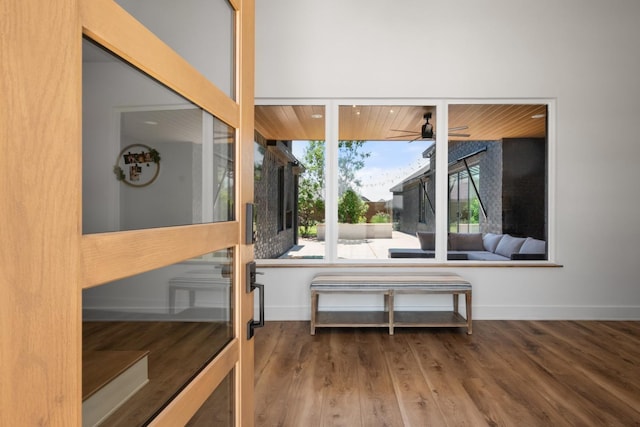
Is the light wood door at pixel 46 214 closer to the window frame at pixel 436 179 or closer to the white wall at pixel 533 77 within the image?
the window frame at pixel 436 179

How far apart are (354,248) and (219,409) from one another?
3.15 metres

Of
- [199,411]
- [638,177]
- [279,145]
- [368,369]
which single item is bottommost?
[368,369]

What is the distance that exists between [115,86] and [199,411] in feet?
2.50

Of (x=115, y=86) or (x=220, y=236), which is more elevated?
(x=115, y=86)

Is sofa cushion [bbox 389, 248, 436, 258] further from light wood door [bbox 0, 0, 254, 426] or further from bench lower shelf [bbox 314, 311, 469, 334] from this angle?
light wood door [bbox 0, 0, 254, 426]

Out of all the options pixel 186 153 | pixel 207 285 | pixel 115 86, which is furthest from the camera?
pixel 207 285

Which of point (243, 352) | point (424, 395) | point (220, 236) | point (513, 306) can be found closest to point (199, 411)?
point (243, 352)

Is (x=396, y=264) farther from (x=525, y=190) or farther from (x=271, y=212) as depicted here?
(x=525, y=190)

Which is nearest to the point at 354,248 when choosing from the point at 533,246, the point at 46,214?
the point at 533,246

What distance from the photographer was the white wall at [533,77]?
13.1ft

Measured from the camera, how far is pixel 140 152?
712mm

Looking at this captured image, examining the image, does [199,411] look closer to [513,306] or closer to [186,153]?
[186,153]

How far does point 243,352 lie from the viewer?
1.23 m

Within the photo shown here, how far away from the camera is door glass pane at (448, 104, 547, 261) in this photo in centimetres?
408
